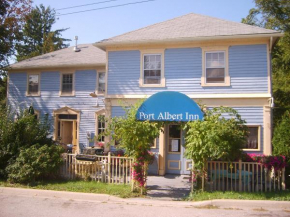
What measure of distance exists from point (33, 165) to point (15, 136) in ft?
5.51

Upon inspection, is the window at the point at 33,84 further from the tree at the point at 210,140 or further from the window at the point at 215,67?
the tree at the point at 210,140

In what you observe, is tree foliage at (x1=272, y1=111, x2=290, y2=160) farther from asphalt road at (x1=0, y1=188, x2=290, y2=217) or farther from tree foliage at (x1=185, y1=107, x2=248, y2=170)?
asphalt road at (x1=0, y1=188, x2=290, y2=217)

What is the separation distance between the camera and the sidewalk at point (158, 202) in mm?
7364

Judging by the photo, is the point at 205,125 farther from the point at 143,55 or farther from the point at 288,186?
the point at 143,55

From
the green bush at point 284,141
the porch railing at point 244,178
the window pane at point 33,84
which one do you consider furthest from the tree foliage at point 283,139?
the window pane at point 33,84

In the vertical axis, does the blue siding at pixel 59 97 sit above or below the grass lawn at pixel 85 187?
above

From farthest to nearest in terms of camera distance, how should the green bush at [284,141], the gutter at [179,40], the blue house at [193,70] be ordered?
the blue house at [193,70] → the gutter at [179,40] → the green bush at [284,141]

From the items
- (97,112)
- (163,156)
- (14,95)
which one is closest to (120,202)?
(163,156)

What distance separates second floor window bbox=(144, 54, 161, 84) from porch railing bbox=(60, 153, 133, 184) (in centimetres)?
427

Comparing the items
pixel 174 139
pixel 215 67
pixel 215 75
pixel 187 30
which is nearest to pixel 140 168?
pixel 174 139

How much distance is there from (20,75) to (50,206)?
13226 millimetres

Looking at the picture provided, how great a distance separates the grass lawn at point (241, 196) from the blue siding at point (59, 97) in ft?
32.1

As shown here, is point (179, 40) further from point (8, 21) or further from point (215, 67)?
point (8, 21)

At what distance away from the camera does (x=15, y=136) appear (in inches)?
397
